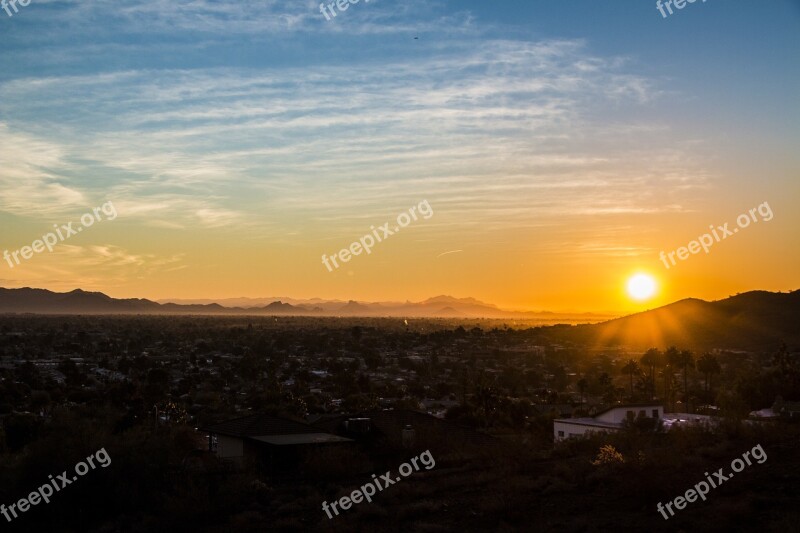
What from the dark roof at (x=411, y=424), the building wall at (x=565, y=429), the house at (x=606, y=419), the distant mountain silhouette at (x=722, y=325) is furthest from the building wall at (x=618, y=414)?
the distant mountain silhouette at (x=722, y=325)

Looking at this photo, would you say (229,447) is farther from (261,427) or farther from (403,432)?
(403,432)

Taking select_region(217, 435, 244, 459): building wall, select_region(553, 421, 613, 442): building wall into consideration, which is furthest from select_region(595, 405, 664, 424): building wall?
select_region(217, 435, 244, 459): building wall

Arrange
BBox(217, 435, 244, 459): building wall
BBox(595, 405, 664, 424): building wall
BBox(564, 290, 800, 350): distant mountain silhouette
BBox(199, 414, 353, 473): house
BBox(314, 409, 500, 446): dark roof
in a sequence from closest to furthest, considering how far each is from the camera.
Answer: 1. BBox(199, 414, 353, 473): house
2. BBox(217, 435, 244, 459): building wall
3. BBox(314, 409, 500, 446): dark roof
4. BBox(595, 405, 664, 424): building wall
5. BBox(564, 290, 800, 350): distant mountain silhouette

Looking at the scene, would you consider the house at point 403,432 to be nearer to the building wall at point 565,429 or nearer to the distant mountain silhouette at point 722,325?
the building wall at point 565,429

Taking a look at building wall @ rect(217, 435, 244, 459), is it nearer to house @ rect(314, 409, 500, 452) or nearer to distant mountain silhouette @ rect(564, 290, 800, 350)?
house @ rect(314, 409, 500, 452)

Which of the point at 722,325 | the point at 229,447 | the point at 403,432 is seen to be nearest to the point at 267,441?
the point at 229,447

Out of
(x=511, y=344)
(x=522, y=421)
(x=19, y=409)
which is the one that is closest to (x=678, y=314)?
(x=511, y=344)

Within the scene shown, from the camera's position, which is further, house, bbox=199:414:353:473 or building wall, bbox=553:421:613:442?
building wall, bbox=553:421:613:442
